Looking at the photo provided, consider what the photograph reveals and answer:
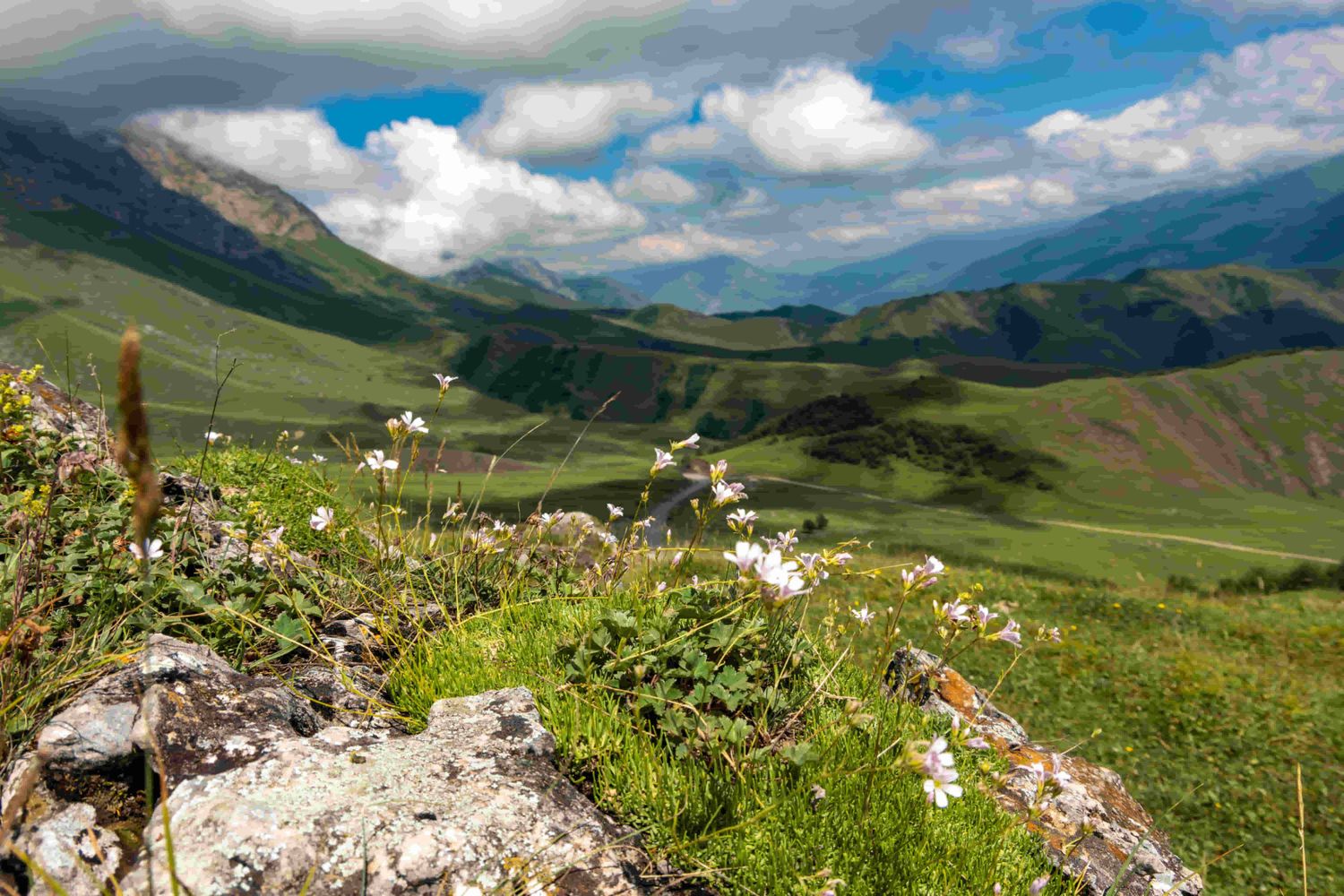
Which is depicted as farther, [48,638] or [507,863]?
[48,638]

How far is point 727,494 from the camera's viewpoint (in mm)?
4109

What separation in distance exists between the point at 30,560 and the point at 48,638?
68 cm

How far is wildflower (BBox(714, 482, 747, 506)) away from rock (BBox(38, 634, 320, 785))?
277 cm

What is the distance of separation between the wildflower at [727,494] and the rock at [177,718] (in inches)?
109

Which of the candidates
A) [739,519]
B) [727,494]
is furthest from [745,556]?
[739,519]

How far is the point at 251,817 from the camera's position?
307cm

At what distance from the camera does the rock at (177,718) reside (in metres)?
3.39

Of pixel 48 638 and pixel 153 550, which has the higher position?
pixel 153 550

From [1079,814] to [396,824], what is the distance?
4997 millimetres

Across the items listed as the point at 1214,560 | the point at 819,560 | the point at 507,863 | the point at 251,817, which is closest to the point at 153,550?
the point at 251,817

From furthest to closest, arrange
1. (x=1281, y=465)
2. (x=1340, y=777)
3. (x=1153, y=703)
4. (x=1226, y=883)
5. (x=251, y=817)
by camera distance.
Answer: (x=1281, y=465) → (x=1153, y=703) → (x=1340, y=777) → (x=1226, y=883) → (x=251, y=817)

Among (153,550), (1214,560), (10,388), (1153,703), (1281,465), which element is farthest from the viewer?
(1281,465)

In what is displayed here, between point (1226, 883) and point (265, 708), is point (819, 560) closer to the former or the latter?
point (265, 708)

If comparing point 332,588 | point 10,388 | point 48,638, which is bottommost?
point 332,588
